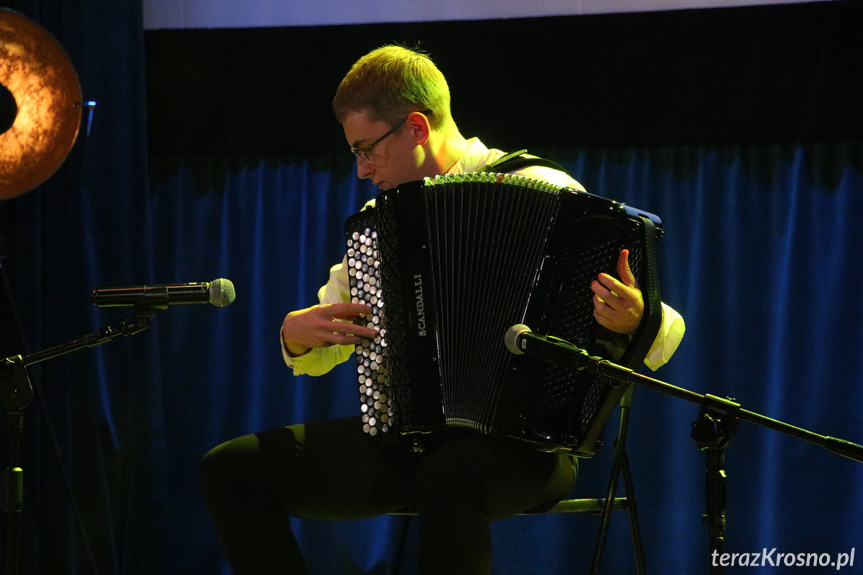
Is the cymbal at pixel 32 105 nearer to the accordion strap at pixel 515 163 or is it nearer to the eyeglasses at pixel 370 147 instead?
the eyeglasses at pixel 370 147

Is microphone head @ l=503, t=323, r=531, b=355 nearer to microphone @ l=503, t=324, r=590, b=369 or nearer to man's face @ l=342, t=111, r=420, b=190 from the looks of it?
microphone @ l=503, t=324, r=590, b=369

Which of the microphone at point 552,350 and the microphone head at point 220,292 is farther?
the microphone head at point 220,292

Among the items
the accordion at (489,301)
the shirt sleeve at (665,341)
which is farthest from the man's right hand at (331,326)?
the shirt sleeve at (665,341)

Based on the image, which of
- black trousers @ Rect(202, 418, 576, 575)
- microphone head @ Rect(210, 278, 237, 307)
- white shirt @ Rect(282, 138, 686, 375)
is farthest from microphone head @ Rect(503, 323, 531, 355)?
microphone head @ Rect(210, 278, 237, 307)

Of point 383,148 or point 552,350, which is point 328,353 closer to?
→ point 383,148

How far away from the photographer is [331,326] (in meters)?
1.81

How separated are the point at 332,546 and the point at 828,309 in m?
1.95

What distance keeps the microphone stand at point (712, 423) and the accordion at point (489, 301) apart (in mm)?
239

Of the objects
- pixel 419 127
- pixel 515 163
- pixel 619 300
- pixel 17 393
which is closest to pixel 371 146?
pixel 419 127

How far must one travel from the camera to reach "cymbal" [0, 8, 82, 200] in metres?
2.66

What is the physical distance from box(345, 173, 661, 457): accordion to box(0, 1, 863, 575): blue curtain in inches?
57.3

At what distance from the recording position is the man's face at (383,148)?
2105 mm

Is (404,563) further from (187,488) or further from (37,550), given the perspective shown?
(37,550)

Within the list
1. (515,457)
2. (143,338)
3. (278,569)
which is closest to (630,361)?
(515,457)
